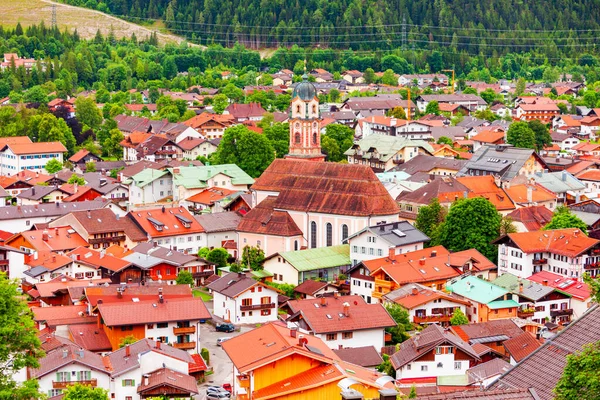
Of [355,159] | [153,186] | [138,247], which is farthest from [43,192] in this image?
[355,159]

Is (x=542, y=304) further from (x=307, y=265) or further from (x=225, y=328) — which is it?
(x=225, y=328)

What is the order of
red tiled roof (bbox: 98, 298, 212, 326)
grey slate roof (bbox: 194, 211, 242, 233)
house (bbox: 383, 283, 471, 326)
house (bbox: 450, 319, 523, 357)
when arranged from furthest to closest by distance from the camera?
grey slate roof (bbox: 194, 211, 242, 233) → house (bbox: 383, 283, 471, 326) → house (bbox: 450, 319, 523, 357) → red tiled roof (bbox: 98, 298, 212, 326)

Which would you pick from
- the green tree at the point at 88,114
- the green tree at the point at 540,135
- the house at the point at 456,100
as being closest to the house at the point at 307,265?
the green tree at the point at 540,135

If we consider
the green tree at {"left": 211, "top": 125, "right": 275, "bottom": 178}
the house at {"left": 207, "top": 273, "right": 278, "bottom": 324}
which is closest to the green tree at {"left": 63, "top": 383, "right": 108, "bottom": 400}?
the house at {"left": 207, "top": 273, "right": 278, "bottom": 324}

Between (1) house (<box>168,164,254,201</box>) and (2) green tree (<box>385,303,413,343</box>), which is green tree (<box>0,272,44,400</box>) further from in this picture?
(1) house (<box>168,164,254,201</box>)

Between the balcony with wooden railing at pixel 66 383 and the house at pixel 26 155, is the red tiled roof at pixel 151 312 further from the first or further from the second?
A: the house at pixel 26 155
